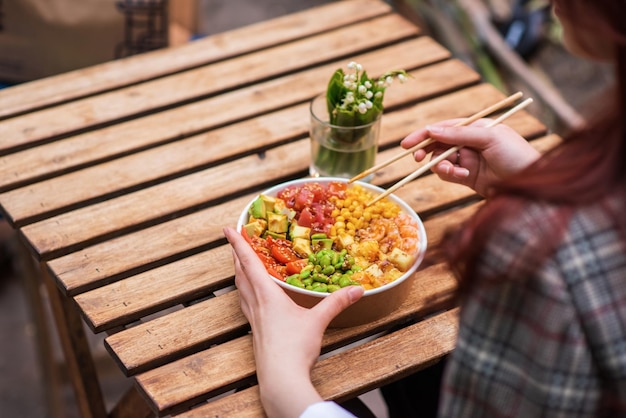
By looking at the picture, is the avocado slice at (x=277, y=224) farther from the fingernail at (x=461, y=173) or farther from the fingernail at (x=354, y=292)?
the fingernail at (x=461, y=173)

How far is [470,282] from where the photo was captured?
2.59 feet

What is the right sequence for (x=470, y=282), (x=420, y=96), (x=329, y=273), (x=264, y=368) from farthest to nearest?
(x=420, y=96) < (x=329, y=273) < (x=264, y=368) < (x=470, y=282)

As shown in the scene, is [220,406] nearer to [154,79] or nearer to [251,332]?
[251,332]

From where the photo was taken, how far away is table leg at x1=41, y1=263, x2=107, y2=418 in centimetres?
145

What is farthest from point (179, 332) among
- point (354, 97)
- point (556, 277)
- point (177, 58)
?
point (177, 58)

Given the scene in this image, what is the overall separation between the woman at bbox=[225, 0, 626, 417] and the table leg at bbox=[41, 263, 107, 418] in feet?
2.77

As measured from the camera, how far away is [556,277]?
743mm

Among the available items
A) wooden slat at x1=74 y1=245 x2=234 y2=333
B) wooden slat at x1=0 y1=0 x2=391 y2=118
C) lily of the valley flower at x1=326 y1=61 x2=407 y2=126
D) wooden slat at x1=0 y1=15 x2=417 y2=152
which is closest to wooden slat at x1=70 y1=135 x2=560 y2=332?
wooden slat at x1=74 y1=245 x2=234 y2=333

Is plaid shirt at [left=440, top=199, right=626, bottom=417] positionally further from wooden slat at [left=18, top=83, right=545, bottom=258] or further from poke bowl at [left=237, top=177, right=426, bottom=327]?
wooden slat at [left=18, top=83, right=545, bottom=258]

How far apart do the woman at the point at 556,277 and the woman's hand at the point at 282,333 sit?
0.67 ft

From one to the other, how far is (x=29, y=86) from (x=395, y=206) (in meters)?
0.82

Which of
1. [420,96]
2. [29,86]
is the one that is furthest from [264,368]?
[29,86]

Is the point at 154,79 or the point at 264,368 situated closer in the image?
the point at 264,368

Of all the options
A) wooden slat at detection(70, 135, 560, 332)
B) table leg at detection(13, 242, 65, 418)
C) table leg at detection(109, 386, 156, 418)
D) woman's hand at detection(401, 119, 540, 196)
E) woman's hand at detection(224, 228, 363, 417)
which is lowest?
table leg at detection(13, 242, 65, 418)
